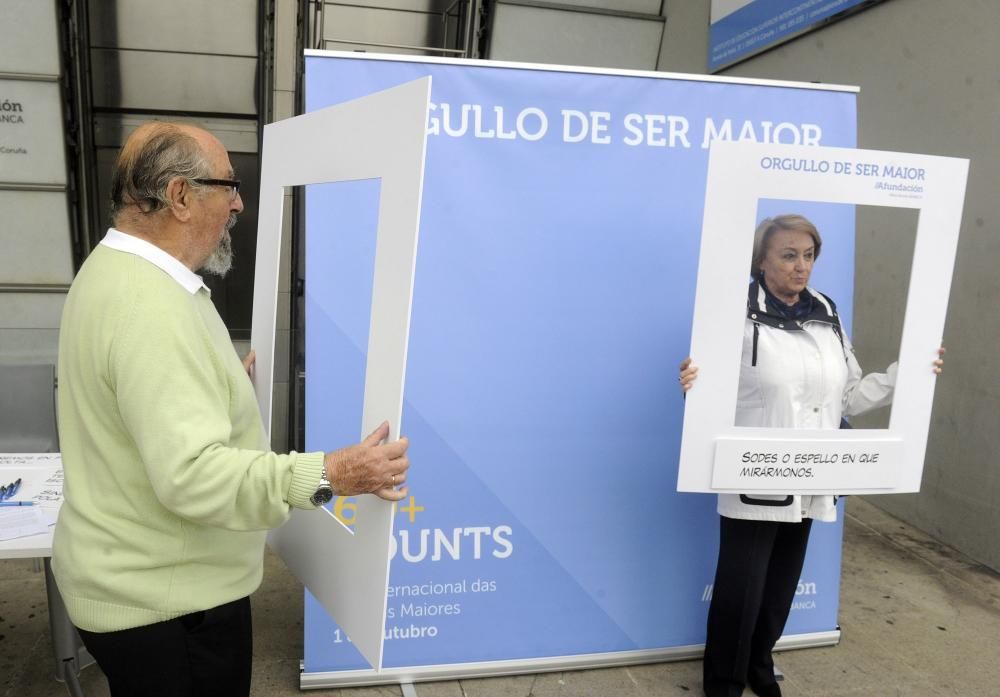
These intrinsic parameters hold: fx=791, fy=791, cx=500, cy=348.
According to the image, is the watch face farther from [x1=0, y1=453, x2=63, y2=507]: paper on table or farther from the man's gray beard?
[x1=0, y1=453, x2=63, y2=507]: paper on table

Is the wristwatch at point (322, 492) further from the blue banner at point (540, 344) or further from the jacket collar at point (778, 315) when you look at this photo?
the jacket collar at point (778, 315)

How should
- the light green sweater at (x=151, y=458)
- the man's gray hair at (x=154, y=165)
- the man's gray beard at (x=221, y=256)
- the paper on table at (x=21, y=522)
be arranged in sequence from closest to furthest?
the light green sweater at (x=151, y=458)
the man's gray hair at (x=154, y=165)
the man's gray beard at (x=221, y=256)
the paper on table at (x=21, y=522)

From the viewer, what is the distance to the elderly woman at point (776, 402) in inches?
83.5

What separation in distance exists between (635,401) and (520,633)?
0.84 m

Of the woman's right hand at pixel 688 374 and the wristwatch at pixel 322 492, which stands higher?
the woman's right hand at pixel 688 374

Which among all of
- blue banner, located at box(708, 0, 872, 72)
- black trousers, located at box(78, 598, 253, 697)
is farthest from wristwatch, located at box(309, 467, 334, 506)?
blue banner, located at box(708, 0, 872, 72)

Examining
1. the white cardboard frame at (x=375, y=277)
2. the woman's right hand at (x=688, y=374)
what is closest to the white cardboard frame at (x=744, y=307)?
the woman's right hand at (x=688, y=374)

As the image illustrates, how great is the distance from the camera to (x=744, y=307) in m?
2.07

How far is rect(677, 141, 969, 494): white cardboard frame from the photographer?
6.64 ft

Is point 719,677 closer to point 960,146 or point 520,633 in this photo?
point 520,633

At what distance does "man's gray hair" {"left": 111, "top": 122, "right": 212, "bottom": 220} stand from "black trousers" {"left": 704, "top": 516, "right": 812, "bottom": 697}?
175cm

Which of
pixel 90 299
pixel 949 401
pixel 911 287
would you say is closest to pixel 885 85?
pixel 949 401

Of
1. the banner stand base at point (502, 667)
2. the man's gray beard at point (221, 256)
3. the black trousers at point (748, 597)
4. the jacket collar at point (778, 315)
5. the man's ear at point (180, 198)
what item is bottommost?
the banner stand base at point (502, 667)

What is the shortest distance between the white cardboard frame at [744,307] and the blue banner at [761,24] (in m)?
2.64
